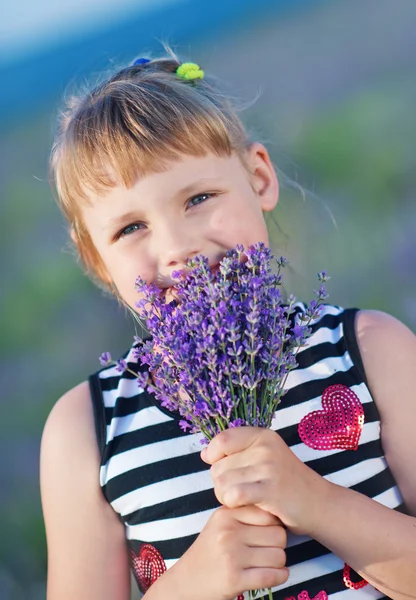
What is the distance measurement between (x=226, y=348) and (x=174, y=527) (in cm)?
72

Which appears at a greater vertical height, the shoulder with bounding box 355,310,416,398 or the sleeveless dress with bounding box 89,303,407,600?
the shoulder with bounding box 355,310,416,398

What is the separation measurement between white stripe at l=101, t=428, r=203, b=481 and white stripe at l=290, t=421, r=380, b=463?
294mm

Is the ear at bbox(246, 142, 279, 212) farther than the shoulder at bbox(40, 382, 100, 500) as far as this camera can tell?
Yes

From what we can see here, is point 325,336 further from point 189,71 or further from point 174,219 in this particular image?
point 189,71

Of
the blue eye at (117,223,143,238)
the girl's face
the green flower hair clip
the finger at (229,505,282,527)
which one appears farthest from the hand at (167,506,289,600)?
the green flower hair clip

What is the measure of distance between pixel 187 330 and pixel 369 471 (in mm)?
807

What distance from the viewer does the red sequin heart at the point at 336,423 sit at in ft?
7.55

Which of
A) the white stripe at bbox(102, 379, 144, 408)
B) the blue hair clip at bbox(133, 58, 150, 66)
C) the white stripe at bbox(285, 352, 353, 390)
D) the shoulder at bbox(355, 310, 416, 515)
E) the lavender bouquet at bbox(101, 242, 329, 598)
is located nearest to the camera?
the lavender bouquet at bbox(101, 242, 329, 598)

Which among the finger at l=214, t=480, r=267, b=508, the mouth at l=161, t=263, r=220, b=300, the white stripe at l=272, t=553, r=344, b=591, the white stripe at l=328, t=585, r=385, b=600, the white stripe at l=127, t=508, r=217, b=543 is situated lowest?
the white stripe at l=328, t=585, r=385, b=600

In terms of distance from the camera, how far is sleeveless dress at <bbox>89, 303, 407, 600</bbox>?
2.20 metres

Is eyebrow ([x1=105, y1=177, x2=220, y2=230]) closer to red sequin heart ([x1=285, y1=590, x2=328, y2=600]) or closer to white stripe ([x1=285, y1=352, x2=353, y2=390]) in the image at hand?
white stripe ([x1=285, y1=352, x2=353, y2=390])

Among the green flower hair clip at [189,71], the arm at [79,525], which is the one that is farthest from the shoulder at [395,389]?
the green flower hair clip at [189,71]

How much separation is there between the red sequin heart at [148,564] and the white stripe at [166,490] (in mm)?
130

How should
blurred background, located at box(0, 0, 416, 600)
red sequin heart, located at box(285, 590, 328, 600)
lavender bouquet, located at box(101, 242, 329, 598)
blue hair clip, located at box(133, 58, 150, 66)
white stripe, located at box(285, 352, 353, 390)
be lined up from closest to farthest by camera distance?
1. lavender bouquet, located at box(101, 242, 329, 598)
2. red sequin heart, located at box(285, 590, 328, 600)
3. white stripe, located at box(285, 352, 353, 390)
4. blue hair clip, located at box(133, 58, 150, 66)
5. blurred background, located at box(0, 0, 416, 600)
